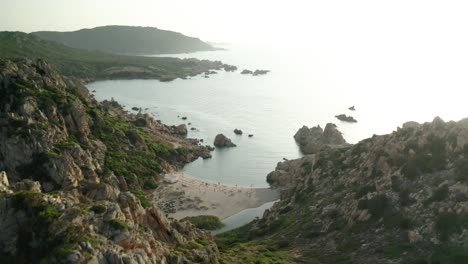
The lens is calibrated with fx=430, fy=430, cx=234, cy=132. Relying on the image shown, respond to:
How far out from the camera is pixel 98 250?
1099 inches

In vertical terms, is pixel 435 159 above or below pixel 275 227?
above

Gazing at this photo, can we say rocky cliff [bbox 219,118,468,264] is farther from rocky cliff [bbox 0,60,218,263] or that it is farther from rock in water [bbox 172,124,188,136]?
rock in water [bbox 172,124,188,136]

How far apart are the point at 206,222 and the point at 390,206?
38414 millimetres

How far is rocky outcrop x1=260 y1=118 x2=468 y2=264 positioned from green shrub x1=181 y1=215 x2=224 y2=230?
44.8 ft

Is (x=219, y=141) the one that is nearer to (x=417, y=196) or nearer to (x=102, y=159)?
(x=102, y=159)

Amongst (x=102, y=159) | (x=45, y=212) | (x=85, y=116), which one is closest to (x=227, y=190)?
(x=102, y=159)

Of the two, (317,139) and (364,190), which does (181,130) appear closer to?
(317,139)

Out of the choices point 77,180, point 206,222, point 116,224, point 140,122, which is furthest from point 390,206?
point 140,122

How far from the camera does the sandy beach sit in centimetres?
8669

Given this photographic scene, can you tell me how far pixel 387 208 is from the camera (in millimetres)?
49562

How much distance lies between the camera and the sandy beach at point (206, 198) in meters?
86.7

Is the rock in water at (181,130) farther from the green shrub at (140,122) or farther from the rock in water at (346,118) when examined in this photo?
the rock in water at (346,118)

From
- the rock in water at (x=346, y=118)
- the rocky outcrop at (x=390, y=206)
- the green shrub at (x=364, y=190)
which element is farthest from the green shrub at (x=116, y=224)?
the rock in water at (x=346, y=118)

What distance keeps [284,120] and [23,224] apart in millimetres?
164913
